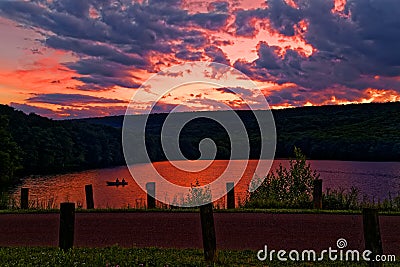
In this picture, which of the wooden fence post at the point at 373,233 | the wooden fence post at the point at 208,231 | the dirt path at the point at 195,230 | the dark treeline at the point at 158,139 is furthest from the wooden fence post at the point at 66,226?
the dark treeline at the point at 158,139

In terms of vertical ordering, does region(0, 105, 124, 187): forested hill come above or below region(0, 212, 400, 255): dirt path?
above

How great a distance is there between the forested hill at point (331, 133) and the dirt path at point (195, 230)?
210 feet

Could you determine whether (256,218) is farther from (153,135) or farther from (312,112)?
(312,112)

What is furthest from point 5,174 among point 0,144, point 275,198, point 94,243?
point 94,243

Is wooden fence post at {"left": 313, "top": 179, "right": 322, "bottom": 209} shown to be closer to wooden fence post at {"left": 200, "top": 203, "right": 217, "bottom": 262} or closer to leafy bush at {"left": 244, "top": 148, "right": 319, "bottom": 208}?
leafy bush at {"left": 244, "top": 148, "right": 319, "bottom": 208}

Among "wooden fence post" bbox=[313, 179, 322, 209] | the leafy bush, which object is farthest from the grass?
the leafy bush

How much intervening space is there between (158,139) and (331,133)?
68.8m

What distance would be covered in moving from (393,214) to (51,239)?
1128 centimetres

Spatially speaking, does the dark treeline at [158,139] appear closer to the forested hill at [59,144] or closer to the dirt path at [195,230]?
the forested hill at [59,144]

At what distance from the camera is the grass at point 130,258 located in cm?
875

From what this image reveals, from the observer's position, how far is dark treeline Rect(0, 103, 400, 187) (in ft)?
256

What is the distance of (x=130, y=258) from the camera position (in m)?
9.08

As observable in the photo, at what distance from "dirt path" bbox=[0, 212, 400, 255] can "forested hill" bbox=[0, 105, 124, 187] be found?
47.1 metres

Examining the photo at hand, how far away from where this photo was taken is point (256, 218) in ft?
49.1
